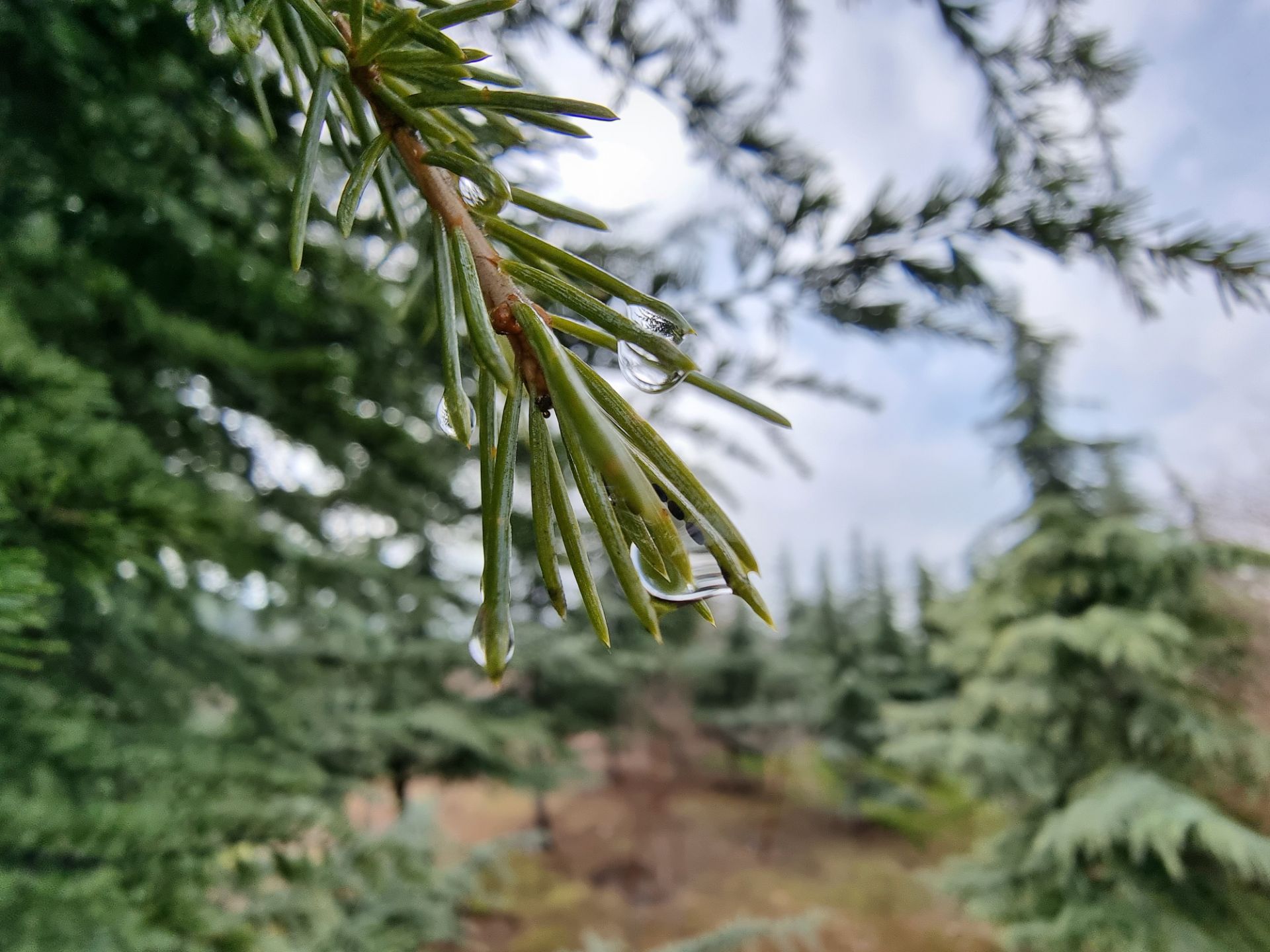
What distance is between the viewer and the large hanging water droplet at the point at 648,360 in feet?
0.53

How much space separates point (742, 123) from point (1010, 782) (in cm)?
296

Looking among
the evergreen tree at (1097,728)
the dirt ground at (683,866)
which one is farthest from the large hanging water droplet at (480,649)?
the evergreen tree at (1097,728)

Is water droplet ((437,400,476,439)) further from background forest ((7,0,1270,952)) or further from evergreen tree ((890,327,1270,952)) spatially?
evergreen tree ((890,327,1270,952))

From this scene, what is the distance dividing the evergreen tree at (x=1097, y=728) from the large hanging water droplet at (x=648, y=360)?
1947 millimetres

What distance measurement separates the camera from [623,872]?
319 cm

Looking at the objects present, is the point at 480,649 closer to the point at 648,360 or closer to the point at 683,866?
the point at 648,360

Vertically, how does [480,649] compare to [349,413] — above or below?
below

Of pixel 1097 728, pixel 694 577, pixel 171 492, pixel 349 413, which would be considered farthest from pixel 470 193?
pixel 1097 728

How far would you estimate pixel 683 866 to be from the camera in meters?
3.31

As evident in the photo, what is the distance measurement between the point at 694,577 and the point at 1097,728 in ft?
10.0

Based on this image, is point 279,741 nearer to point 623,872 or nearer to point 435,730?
point 435,730

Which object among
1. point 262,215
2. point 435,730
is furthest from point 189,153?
point 435,730

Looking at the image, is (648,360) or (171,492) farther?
(171,492)

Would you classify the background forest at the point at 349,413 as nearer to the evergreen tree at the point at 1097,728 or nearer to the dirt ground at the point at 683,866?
the evergreen tree at the point at 1097,728
